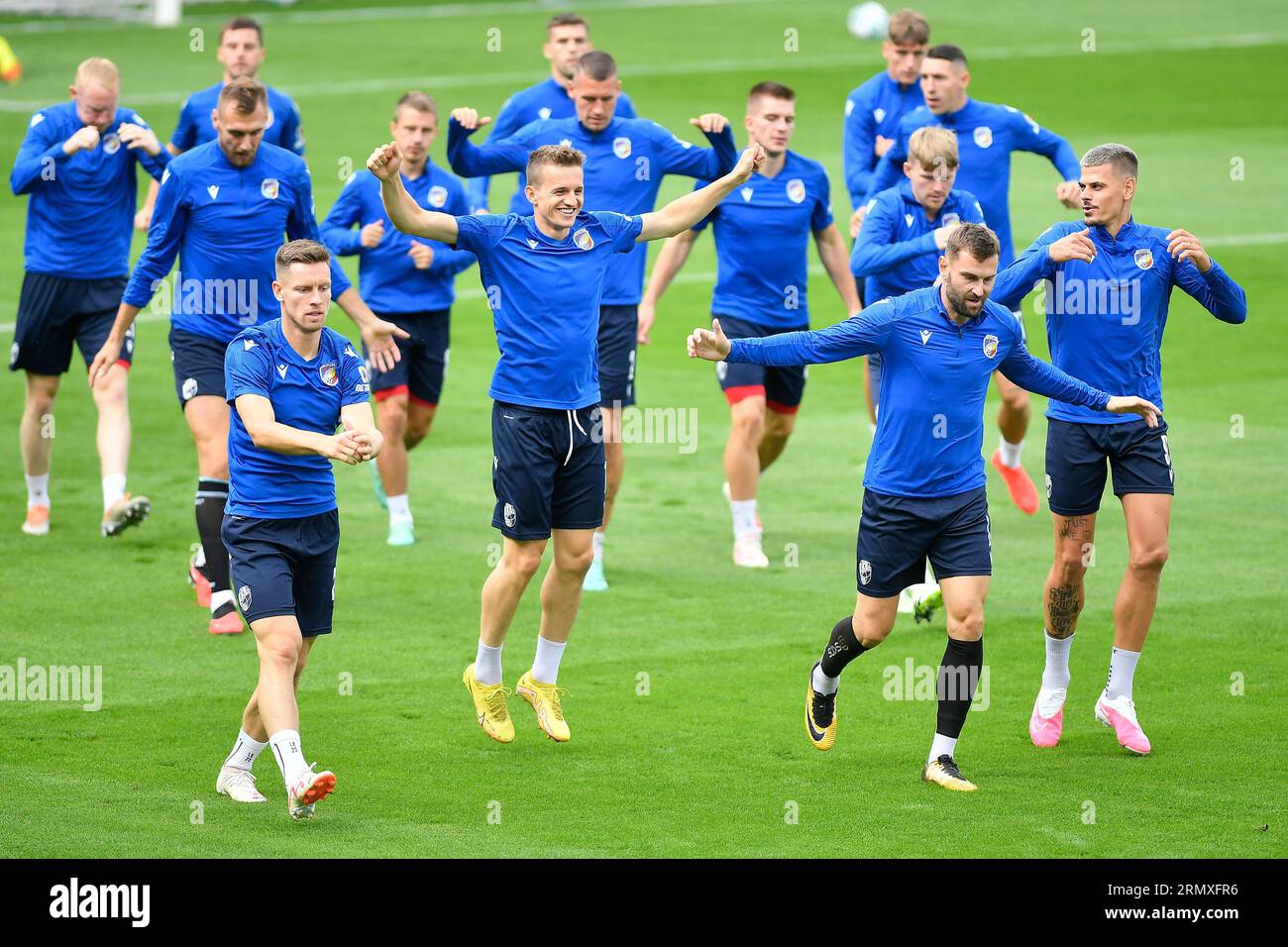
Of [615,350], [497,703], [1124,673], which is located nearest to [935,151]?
[615,350]

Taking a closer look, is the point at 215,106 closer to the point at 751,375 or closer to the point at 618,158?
the point at 618,158

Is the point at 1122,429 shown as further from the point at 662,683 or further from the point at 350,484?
the point at 350,484

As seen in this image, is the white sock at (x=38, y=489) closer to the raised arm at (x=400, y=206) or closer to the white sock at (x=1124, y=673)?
the raised arm at (x=400, y=206)

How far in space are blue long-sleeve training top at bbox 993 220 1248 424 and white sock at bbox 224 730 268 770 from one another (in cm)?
395

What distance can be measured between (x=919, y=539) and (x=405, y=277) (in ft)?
17.8

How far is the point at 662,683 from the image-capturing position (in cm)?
1038

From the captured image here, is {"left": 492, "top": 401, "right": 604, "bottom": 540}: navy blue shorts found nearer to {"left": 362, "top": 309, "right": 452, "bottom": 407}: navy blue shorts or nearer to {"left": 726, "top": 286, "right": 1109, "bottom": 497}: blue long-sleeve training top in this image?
{"left": 726, "top": 286, "right": 1109, "bottom": 497}: blue long-sleeve training top

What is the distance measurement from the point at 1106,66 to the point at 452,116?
1013 inches

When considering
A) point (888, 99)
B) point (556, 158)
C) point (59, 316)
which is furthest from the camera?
point (888, 99)

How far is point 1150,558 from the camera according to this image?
935 cm

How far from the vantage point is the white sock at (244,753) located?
8.60 metres

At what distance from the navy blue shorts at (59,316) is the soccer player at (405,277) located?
151 centimetres

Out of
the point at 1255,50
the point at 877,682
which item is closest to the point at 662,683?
the point at 877,682

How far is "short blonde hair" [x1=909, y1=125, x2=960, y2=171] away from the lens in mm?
10930
